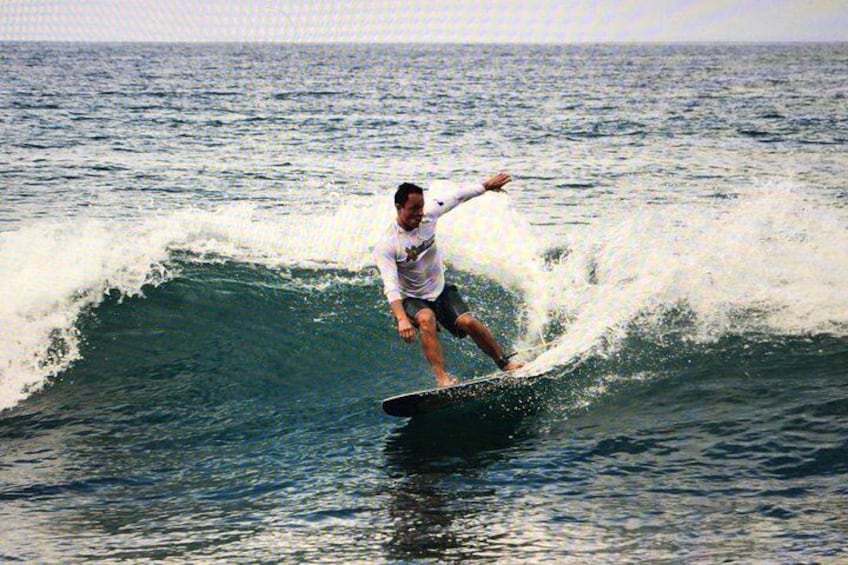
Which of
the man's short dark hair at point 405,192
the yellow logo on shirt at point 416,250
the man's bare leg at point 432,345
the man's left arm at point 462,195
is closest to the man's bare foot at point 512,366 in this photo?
the man's bare leg at point 432,345

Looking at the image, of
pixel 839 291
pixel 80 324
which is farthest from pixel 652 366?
pixel 80 324

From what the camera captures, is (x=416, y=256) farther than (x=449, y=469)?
Yes

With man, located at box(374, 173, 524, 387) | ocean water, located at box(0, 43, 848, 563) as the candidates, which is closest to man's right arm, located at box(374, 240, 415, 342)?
man, located at box(374, 173, 524, 387)

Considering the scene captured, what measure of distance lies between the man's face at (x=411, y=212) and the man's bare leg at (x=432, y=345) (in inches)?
33.4

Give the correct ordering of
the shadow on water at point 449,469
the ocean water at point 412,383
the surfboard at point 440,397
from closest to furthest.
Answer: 1. the shadow on water at point 449,469
2. the ocean water at point 412,383
3. the surfboard at point 440,397

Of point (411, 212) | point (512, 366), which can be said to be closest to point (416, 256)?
point (411, 212)

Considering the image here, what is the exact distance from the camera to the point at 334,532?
264 inches

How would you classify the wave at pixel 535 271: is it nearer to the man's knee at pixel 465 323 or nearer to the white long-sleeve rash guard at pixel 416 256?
the man's knee at pixel 465 323

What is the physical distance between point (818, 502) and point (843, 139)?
2930cm

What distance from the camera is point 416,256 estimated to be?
29.2ft

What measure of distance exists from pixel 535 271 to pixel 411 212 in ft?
19.3

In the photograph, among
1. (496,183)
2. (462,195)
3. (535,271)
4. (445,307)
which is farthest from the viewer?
(535,271)

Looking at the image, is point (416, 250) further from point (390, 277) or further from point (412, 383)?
point (412, 383)

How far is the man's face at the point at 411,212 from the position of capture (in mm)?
8531
